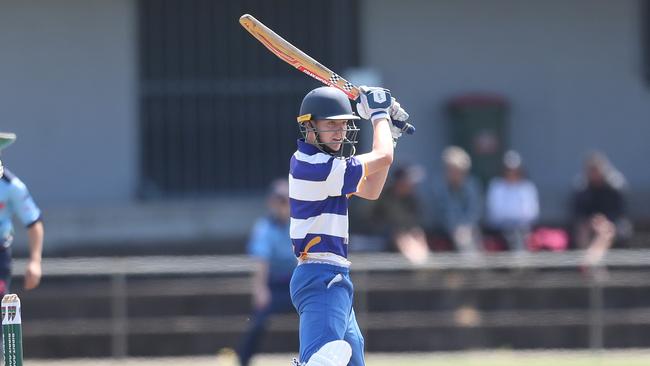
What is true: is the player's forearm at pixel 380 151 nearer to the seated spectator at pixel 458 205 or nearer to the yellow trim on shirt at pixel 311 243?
the yellow trim on shirt at pixel 311 243

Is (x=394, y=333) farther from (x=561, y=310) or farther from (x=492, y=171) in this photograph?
(x=492, y=171)

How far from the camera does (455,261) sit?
13469 mm

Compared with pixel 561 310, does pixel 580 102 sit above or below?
above

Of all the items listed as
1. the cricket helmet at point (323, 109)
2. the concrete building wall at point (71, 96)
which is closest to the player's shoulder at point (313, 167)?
the cricket helmet at point (323, 109)

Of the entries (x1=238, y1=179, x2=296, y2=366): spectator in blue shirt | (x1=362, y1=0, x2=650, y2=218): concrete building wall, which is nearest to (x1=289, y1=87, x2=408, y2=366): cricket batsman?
(x1=238, y1=179, x2=296, y2=366): spectator in blue shirt

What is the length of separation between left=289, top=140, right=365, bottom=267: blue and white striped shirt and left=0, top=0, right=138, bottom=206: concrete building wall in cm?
808

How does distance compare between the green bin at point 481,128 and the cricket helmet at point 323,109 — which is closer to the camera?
the cricket helmet at point 323,109

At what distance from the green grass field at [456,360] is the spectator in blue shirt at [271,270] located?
809mm

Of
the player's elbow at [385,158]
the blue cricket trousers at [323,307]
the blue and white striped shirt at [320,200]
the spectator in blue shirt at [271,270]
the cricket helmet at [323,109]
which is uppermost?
the cricket helmet at [323,109]

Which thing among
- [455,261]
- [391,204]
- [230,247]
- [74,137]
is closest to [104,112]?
[74,137]

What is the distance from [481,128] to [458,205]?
1.40m

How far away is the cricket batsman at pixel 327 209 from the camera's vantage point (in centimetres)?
778

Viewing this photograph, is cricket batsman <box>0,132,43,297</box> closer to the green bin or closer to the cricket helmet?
the cricket helmet

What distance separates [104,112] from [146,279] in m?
2.53
